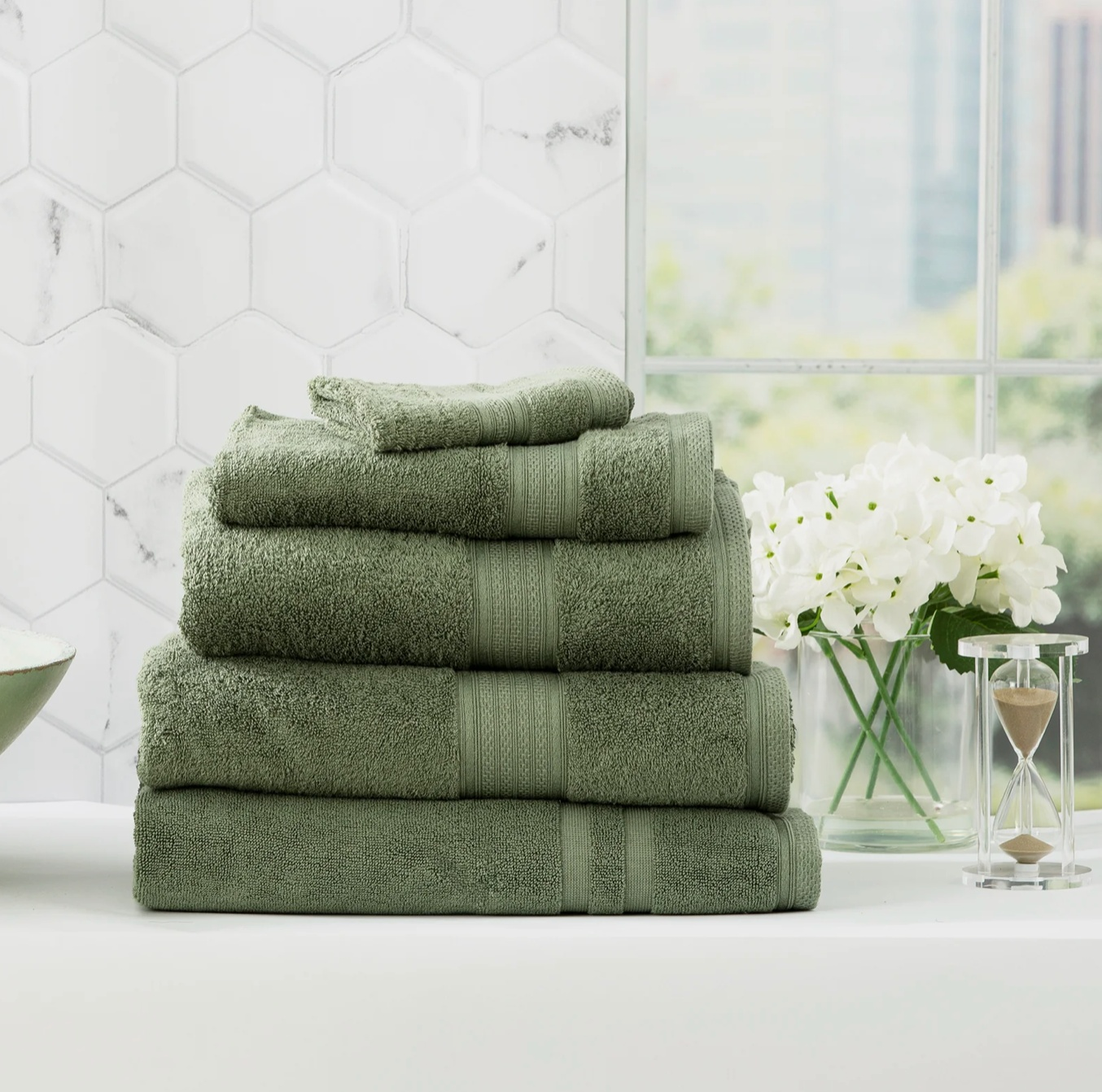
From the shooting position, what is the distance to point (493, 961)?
2.21ft

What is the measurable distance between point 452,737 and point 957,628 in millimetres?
418

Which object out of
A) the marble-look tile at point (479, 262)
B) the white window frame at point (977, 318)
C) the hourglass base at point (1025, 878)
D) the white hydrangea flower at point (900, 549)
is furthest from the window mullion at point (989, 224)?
the hourglass base at point (1025, 878)

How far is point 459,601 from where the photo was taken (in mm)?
758

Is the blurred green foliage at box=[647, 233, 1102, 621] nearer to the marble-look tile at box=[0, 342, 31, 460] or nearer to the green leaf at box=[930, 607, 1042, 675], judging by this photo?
the green leaf at box=[930, 607, 1042, 675]

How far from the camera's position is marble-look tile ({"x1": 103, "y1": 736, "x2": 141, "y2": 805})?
4.01ft

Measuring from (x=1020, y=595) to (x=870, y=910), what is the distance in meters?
0.29

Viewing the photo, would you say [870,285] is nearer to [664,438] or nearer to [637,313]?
[637,313]

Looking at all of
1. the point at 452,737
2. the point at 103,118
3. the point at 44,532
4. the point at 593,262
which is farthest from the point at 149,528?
the point at 452,737

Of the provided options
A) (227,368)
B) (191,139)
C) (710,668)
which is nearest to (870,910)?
(710,668)

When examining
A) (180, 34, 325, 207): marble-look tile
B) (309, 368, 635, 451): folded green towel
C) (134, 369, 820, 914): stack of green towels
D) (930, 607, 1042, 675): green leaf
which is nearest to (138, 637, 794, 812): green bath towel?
(134, 369, 820, 914): stack of green towels

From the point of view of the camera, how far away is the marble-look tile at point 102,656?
3.95 feet

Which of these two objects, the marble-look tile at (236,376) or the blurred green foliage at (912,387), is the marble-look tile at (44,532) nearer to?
the marble-look tile at (236,376)

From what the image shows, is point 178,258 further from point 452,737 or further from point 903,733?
point 903,733

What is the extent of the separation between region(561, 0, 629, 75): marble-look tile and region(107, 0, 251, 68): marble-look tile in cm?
28
